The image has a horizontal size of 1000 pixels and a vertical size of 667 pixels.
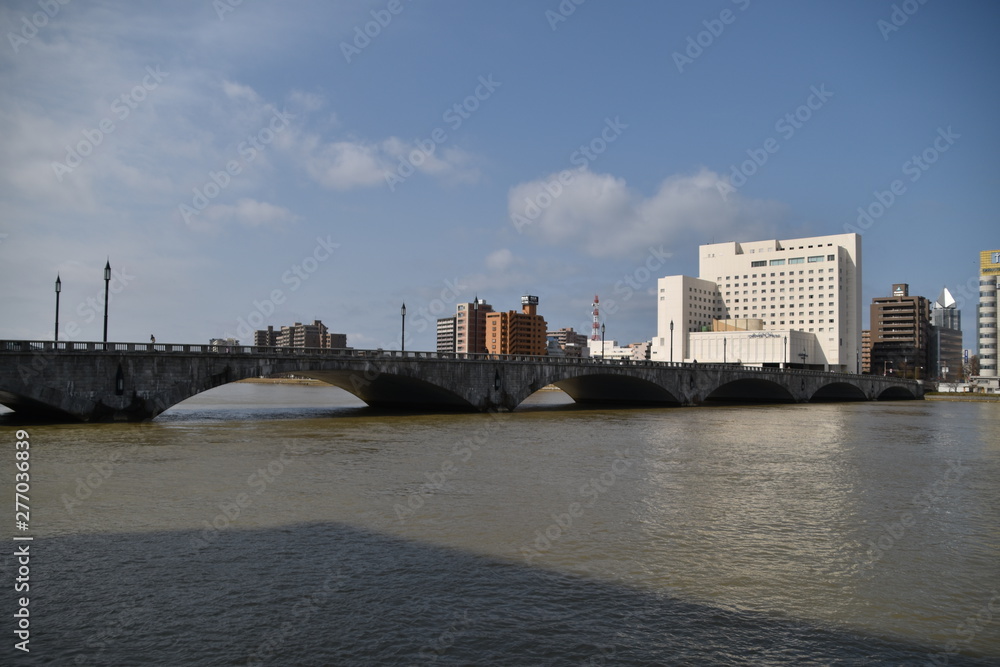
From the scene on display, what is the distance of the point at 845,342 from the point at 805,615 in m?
188

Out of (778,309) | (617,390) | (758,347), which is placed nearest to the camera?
(617,390)

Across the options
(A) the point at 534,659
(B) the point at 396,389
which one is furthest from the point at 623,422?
(A) the point at 534,659

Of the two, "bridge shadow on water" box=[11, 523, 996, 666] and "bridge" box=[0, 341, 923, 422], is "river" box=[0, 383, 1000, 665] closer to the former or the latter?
"bridge shadow on water" box=[11, 523, 996, 666]

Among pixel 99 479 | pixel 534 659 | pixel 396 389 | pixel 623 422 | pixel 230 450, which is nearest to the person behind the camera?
pixel 534 659

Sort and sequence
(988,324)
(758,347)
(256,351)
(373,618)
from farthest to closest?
(758,347), (988,324), (256,351), (373,618)

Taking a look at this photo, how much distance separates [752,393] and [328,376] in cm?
6958

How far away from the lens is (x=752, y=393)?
109m

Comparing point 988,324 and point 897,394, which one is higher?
point 988,324

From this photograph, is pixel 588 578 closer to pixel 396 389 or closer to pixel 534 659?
pixel 534 659

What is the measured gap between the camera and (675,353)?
613 feet

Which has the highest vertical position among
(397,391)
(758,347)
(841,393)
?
(758,347)

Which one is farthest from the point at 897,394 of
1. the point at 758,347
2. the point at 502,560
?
the point at 502,560

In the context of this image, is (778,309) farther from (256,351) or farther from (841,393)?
(256,351)

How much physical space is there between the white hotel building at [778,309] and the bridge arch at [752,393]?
57147 millimetres
